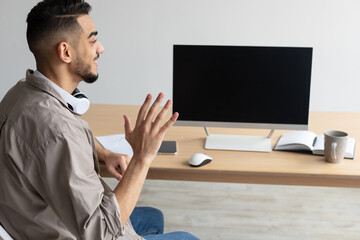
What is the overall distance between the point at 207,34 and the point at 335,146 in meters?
2.37

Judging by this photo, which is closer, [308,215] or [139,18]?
[308,215]

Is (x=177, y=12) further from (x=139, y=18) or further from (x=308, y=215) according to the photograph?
(x=308, y=215)

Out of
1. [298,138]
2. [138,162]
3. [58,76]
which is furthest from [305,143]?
[58,76]

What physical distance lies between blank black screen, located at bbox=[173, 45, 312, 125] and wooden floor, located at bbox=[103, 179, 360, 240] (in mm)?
1010

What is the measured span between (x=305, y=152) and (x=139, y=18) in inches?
97.3

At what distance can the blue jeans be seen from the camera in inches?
69.7

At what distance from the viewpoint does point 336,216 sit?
3023 mm

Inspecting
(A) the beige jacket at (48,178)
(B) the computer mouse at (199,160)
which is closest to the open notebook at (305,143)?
(B) the computer mouse at (199,160)

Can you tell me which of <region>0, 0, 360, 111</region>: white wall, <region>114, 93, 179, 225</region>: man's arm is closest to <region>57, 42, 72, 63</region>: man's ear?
<region>114, 93, 179, 225</region>: man's arm

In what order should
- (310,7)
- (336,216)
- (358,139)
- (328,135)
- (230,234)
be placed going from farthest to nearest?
(310,7), (336,216), (230,234), (358,139), (328,135)

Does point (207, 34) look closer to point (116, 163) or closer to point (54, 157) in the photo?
point (116, 163)

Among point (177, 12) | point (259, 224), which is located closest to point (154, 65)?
point (177, 12)

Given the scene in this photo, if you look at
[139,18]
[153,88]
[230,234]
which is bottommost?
[230,234]

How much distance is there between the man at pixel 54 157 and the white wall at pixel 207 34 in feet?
8.38
